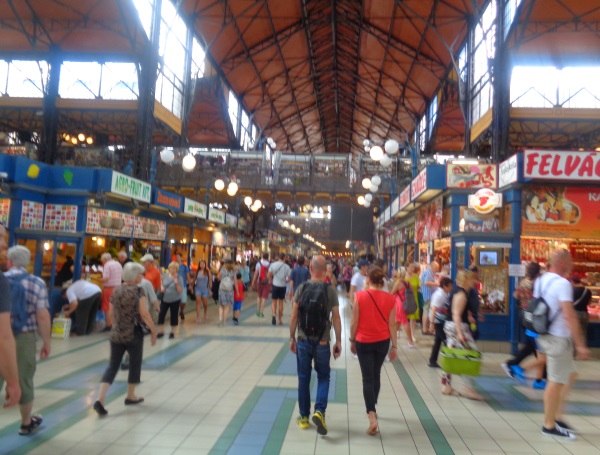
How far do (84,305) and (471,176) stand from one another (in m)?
7.94

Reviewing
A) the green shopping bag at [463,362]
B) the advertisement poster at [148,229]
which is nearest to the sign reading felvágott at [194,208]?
the advertisement poster at [148,229]

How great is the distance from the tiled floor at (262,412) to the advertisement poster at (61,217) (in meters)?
3.98

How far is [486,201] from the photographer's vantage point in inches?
378

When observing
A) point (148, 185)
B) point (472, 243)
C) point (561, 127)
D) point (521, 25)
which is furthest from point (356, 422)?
point (561, 127)

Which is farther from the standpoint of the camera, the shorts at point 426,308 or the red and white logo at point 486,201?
the shorts at point 426,308

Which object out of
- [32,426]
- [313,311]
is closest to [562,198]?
[313,311]

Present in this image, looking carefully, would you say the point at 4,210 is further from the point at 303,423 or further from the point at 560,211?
the point at 560,211

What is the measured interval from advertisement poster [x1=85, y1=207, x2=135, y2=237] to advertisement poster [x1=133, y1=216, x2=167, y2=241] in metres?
0.56

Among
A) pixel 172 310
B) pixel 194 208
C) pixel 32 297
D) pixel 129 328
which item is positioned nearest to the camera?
pixel 32 297

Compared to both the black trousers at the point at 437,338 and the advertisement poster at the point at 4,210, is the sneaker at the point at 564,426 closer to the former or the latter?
the black trousers at the point at 437,338

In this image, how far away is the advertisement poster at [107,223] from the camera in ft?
37.8

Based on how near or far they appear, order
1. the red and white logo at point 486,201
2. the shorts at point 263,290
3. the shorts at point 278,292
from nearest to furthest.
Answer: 1. the red and white logo at point 486,201
2. the shorts at point 278,292
3. the shorts at point 263,290

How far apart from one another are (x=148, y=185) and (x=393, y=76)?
1885 centimetres

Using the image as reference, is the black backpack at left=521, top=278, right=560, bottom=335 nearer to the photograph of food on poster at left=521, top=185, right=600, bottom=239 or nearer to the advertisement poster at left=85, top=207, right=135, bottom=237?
the photograph of food on poster at left=521, top=185, right=600, bottom=239
